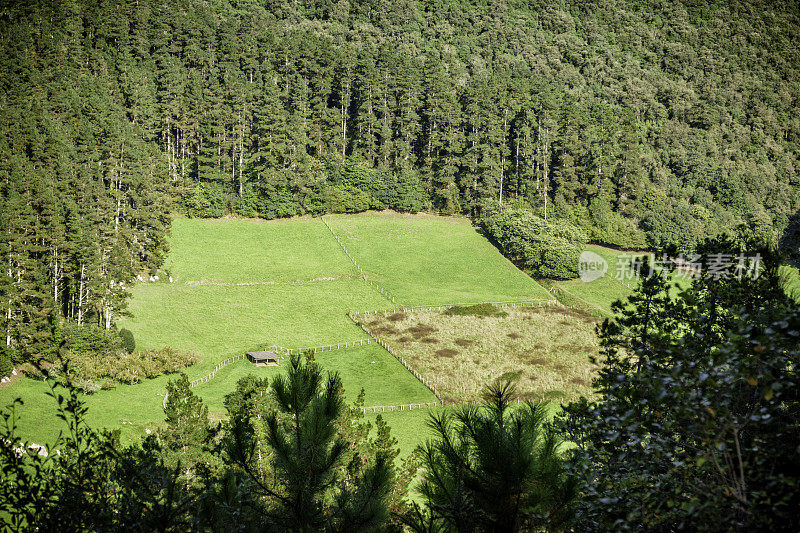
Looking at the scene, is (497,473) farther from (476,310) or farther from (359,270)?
(359,270)

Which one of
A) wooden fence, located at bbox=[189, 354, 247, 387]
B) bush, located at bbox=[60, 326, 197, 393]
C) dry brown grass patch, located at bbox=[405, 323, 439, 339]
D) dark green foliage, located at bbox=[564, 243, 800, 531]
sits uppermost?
dark green foliage, located at bbox=[564, 243, 800, 531]

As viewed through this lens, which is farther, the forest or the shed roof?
the shed roof

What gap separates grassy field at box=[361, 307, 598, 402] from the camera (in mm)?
41188

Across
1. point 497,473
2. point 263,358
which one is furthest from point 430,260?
point 497,473

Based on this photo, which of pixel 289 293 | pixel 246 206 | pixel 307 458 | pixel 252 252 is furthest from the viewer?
pixel 246 206

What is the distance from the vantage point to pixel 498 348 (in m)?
47.4

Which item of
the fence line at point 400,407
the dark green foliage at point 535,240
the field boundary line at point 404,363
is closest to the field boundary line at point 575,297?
the dark green foliage at point 535,240

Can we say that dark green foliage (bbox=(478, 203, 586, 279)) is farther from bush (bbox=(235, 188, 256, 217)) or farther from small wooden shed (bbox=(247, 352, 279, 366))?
small wooden shed (bbox=(247, 352, 279, 366))

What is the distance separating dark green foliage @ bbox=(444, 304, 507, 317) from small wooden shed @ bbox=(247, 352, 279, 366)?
680 inches

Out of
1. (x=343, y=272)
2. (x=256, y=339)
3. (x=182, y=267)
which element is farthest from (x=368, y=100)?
(x=256, y=339)

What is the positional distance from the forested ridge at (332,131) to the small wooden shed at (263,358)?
34.0 ft

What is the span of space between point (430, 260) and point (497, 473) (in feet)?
196

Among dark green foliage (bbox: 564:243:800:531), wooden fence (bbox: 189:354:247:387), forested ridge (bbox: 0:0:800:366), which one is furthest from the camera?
forested ridge (bbox: 0:0:800:366)

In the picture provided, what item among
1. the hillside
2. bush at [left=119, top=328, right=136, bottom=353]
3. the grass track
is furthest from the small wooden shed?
bush at [left=119, top=328, right=136, bottom=353]
